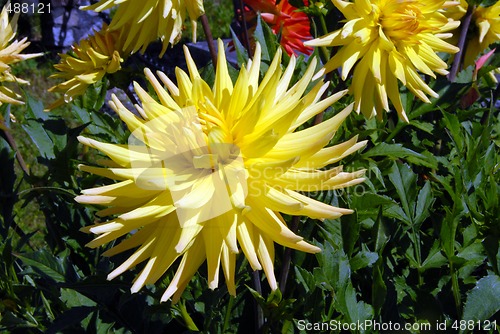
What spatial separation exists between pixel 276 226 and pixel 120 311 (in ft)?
1.73

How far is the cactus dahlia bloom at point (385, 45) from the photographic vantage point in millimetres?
1092

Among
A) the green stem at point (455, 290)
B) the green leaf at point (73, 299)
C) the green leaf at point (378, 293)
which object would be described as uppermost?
the green leaf at point (378, 293)

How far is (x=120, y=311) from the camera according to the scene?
1.20 metres

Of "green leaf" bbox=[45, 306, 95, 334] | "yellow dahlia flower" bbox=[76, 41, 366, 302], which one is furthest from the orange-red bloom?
"green leaf" bbox=[45, 306, 95, 334]

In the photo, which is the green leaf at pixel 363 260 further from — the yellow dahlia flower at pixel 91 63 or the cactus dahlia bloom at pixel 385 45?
the yellow dahlia flower at pixel 91 63

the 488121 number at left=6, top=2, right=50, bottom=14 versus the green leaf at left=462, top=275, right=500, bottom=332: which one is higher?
the 488121 number at left=6, top=2, right=50, bottom=14

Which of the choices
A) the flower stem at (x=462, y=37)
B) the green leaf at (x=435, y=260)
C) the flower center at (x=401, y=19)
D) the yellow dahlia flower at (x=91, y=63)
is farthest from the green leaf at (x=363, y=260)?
the yellow dahlia flower at (x=91, y=63)

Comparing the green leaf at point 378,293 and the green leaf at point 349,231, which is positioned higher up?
the green leaf at point 349,231

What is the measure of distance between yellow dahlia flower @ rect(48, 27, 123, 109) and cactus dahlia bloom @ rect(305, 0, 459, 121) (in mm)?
579

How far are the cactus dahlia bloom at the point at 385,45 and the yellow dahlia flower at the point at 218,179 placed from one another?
0.79ft

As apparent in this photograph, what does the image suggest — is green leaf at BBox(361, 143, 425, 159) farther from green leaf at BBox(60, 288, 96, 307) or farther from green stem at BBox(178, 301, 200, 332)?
green leaf at BBox(60, 288, 96, 307)

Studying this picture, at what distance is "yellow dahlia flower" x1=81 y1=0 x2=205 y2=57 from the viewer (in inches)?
47.0

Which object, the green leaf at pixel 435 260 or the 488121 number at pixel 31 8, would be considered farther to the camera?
the 488121 number at pixel 31 8

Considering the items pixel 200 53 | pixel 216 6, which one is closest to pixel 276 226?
pixel 200 53
